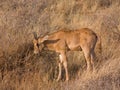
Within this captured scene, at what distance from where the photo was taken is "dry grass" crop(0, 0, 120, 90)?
30.9 feet

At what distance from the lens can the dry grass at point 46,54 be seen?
30.9 ft

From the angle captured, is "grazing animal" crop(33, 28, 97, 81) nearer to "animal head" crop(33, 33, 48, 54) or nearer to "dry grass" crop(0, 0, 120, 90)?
"animal head" crop(33, 33, 48, 54)

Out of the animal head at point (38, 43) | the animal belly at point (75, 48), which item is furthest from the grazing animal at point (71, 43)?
the animal head at point (38, 43)

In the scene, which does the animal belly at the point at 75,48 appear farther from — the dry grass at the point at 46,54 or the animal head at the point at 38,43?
the animal head at the point at 38,43

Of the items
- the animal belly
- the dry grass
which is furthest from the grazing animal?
the dry grass

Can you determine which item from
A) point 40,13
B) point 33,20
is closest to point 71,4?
point 40,13

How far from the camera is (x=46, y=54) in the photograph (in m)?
11.2

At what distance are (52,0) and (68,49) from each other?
25.4 ft

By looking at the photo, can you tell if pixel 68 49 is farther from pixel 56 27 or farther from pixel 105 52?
pixel 56 27

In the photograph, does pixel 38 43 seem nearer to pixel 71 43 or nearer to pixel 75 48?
pixel 71 43

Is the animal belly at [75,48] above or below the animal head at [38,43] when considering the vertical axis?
below

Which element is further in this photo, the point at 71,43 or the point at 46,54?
the point at 46,54

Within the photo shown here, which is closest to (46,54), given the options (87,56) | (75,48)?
(75,48)

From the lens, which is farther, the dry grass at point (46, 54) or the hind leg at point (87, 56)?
the hind leg at point (87, 56)
